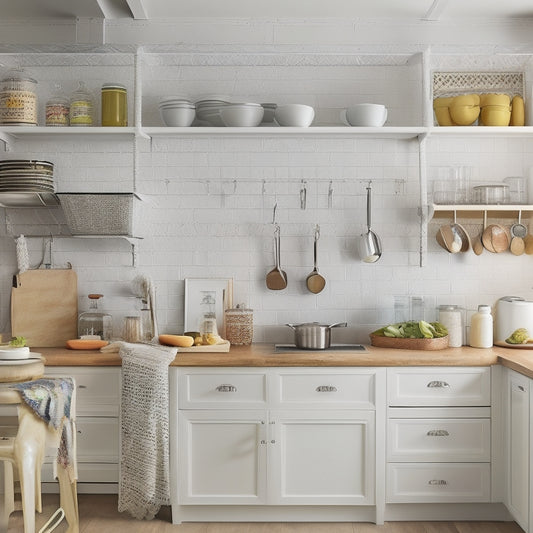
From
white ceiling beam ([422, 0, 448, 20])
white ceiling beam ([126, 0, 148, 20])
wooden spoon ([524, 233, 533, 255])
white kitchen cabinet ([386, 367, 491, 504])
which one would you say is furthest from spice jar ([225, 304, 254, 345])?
white ceiling beam ([422, 0, 448, 20])

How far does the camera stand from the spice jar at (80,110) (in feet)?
13.5

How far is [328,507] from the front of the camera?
3.68 metres

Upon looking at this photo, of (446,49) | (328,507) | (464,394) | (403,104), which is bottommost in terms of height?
(328,507)

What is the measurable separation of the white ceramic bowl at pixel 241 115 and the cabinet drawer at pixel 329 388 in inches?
53.2

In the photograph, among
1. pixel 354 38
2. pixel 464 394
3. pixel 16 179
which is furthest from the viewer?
pixel 354 38

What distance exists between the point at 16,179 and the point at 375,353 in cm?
213

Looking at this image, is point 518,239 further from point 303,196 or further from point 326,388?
point 326,388

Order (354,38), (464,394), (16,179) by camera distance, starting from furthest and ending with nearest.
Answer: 1. (354,38)
2. (16,179)
3. (464,394)

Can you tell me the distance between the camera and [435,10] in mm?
4102

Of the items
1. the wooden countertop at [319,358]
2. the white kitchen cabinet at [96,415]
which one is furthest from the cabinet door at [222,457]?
the white kitchen cabinet at [96,415]

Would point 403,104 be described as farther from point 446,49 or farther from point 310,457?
point 310,457

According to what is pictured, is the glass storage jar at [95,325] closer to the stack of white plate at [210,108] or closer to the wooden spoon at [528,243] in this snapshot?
the stack of white plate at [210,108]

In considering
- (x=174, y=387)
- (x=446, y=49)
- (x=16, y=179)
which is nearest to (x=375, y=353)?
(x=174, y=387)

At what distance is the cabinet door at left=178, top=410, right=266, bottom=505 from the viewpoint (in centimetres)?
363
